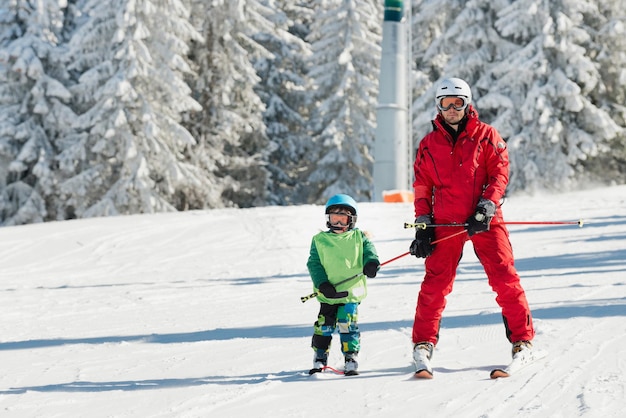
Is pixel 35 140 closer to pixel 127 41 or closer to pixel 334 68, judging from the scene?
pixel 127 41

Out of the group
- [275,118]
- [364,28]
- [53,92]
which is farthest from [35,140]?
[364,28]

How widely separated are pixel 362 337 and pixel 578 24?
2140cm

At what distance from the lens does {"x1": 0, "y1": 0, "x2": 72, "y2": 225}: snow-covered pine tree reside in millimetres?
25547

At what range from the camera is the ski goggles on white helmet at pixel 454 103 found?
491 cm

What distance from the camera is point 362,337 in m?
6.12

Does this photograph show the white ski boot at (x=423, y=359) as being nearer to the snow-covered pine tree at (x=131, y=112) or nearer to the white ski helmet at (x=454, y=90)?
the white ski helmet at (x=454, y=90)

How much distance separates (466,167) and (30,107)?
2403cm

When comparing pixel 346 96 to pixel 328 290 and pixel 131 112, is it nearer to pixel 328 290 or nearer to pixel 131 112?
pixel 131 112

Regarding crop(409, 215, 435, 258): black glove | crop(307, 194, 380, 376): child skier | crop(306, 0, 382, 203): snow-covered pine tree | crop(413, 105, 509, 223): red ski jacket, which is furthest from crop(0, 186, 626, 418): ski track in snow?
crop(306, 0, 382, 203): snow-covered pine tree

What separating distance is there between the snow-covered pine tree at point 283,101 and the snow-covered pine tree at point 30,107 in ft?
24.4

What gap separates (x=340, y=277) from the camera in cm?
500

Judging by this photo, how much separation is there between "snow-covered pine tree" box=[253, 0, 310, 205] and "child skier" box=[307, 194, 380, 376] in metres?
24.4

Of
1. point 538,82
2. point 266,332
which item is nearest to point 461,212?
point 266,332

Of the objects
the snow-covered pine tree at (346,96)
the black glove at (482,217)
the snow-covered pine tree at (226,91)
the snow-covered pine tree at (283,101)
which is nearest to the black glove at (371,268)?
the black glove at (482,217)
